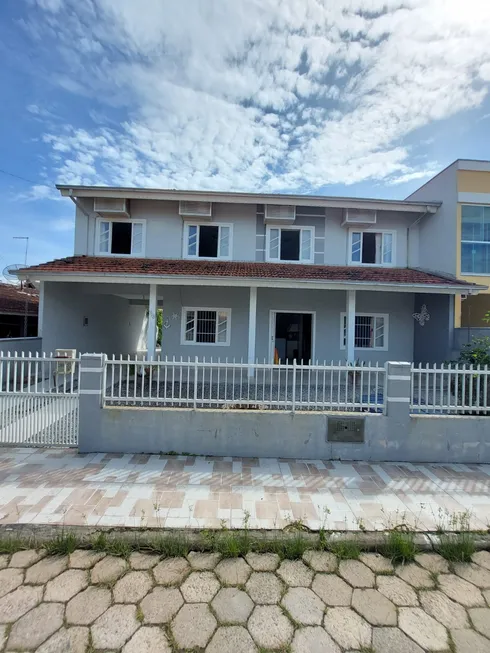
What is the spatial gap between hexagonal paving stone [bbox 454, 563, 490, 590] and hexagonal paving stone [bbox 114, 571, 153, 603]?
2475mm

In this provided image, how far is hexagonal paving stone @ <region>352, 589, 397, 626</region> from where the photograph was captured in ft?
7.27

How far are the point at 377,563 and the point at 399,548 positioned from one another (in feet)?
0.80

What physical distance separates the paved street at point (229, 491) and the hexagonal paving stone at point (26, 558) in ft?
1.02

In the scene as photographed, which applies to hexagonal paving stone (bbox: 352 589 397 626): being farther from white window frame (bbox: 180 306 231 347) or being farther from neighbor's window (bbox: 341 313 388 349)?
neighbor's window (bbox: 341 313 388 349)

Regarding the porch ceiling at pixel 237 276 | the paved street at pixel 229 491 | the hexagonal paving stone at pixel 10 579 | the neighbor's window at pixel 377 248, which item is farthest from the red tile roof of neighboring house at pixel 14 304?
the neighbor's window at pixel 377 248

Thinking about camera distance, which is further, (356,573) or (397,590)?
(356,573)

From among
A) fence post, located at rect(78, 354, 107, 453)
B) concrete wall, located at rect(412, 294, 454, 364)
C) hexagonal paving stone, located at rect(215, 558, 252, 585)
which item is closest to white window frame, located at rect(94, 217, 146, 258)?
fence post, located at rect(78, 354, 107, 453)

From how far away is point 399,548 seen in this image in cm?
285

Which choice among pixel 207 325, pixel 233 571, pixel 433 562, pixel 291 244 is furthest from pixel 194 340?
pixel 433 562

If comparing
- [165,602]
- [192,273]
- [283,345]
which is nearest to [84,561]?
[165,602]

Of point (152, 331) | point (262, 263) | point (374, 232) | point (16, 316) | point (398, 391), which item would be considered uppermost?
point (374, 232)

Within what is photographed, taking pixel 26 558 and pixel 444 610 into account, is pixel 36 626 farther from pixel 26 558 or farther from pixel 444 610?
pixel 444 610

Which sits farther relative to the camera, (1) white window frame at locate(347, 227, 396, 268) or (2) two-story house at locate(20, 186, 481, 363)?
(1) white window frame at locate(347, 227, 396, 268)

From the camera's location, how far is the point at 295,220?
36.3ft
